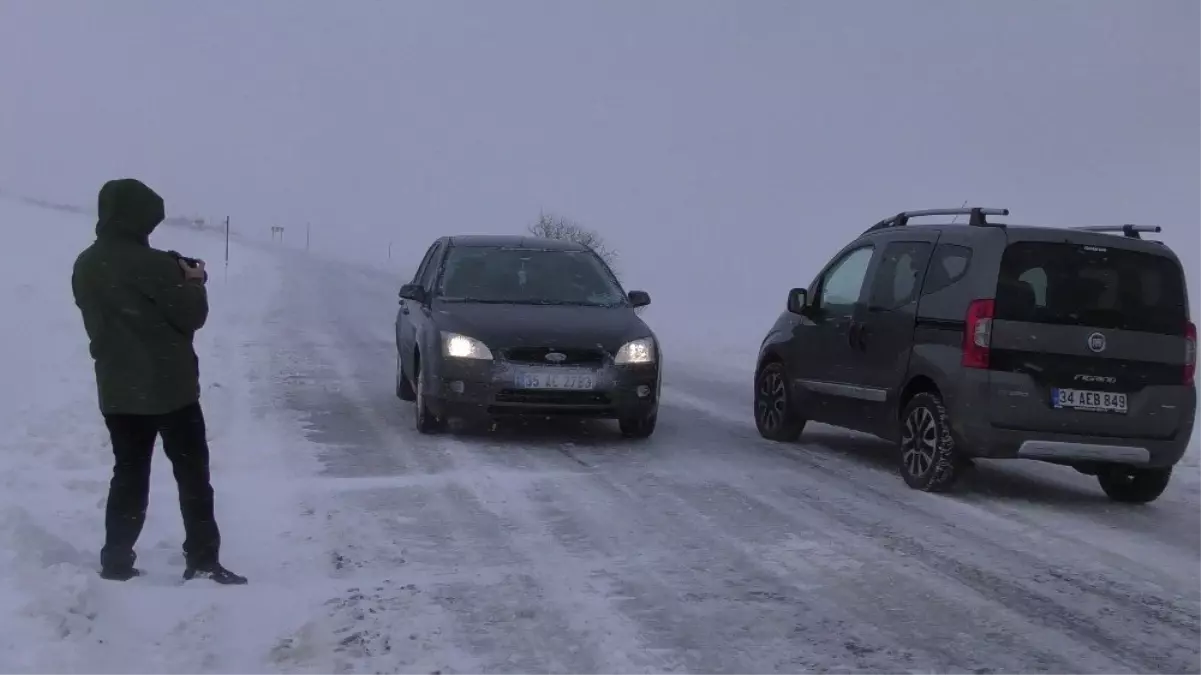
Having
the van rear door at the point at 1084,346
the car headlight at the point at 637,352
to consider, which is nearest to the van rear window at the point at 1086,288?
the van rear door at the point at 1084,346

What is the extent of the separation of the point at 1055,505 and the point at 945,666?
3651 millimetres

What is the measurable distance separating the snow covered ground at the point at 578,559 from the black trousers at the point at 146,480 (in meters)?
0.17

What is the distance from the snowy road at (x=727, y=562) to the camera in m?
4.58

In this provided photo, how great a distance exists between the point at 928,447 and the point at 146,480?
479 centimetres

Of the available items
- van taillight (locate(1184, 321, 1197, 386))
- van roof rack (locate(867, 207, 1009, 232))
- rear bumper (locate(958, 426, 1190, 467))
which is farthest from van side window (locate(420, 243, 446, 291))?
van taillight (locate(1184, 321, 1197, 386))

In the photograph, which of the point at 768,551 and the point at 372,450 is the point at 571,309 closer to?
the point at 372,450

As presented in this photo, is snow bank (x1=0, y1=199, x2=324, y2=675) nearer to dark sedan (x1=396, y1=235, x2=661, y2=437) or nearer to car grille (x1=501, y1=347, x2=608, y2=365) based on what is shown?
dark sedan (x1=396, y1=235, x2=661, y2=437)

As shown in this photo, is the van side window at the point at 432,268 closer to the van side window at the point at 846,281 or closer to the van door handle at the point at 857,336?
the van side window at the point at 846,281

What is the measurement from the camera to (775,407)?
992cm

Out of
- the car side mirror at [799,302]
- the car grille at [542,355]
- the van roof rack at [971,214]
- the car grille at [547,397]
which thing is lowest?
the car grille at [547,397]

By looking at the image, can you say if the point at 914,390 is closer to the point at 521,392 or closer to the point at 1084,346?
the point at 1084,346

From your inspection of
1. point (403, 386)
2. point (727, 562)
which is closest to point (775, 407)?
point (403, 386)

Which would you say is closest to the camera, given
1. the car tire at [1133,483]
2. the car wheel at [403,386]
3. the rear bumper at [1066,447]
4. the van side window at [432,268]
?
the rear bumper at [1066,447]

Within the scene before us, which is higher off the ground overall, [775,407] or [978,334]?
[978,334]
